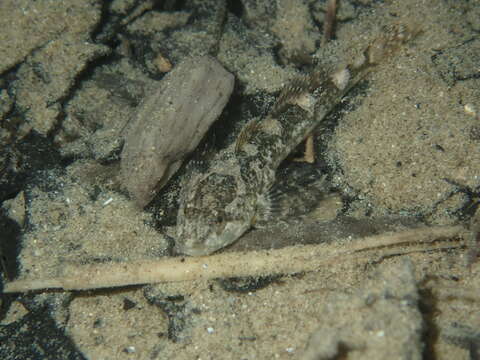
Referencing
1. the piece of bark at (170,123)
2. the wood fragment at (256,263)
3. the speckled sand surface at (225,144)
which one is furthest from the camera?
the piece of bark at (170,123)

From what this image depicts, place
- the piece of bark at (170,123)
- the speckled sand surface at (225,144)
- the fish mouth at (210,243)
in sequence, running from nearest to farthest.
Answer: the speckled sand surface at (225,144) → the fish mouth at (210,243) → the piece of bark at (170,123)

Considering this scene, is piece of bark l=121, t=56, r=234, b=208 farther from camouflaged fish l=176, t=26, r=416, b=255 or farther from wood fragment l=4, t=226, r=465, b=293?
wood fragment l=4, t=226, r=465, b=293

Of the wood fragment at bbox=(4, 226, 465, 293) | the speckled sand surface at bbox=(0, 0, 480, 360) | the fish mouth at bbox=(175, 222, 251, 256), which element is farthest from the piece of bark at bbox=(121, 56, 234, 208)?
the wood fragment at bbox=(4, 226, 465, 293)

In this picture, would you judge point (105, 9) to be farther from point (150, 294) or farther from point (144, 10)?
point (150, 294)

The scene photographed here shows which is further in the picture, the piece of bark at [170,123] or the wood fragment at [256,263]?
the piece of bark at [170,123]

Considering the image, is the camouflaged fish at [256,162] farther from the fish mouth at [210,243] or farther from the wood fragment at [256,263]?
the wood fragment at [256,263]

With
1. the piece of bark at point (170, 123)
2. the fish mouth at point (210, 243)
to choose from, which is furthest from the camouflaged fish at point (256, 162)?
the piece of bark at point (170, 123)
